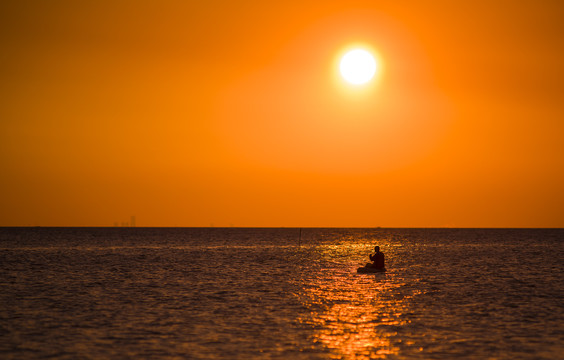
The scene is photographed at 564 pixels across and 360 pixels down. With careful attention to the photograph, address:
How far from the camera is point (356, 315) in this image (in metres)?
29.3

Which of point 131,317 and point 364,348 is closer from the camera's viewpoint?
point 364,348

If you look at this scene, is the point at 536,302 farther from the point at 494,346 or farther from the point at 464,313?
the point at 494,346

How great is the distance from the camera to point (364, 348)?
71.5ft

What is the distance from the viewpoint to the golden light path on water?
22.0 m

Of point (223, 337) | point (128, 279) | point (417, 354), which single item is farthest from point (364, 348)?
point (128, 279)

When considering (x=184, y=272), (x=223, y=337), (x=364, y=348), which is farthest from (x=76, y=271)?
(x=364, y=348)

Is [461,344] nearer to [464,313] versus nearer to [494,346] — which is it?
[494,346]

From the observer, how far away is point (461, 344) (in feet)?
74.3

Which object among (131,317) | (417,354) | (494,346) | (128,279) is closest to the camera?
(417,354)

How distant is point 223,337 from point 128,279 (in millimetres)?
27353

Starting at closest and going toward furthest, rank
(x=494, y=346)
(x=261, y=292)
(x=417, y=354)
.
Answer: (x=417, y=354) → (x=494, y=346) → (x=261, y=292)

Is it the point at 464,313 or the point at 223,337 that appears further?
the point at 464,313

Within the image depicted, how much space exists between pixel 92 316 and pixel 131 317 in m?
2.00

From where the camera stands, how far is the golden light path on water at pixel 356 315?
72.2 feet
